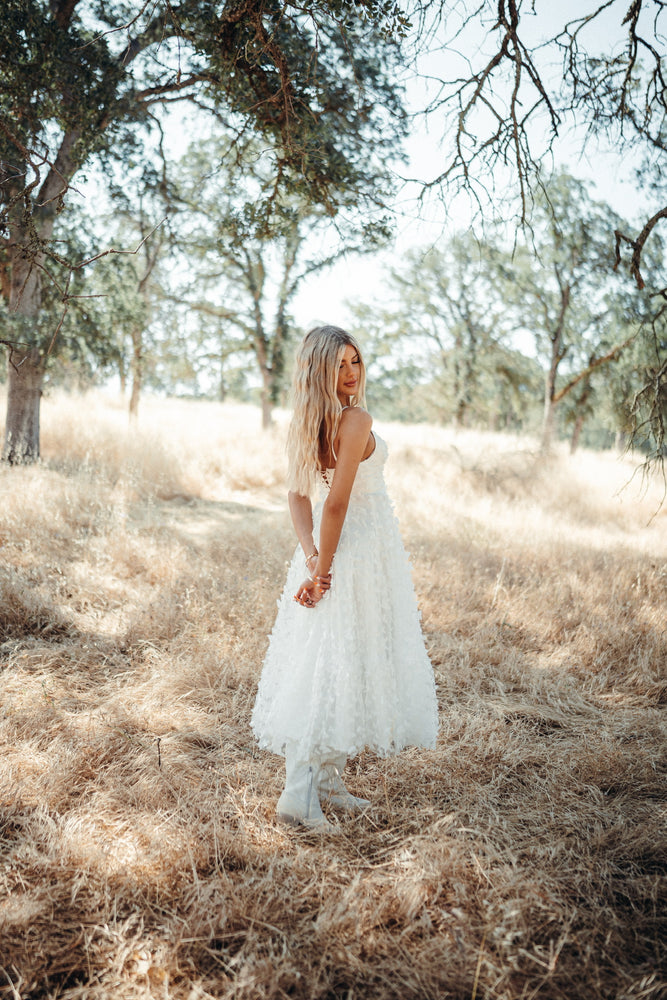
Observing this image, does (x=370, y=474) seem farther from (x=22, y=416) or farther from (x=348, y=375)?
(x=22, y=416)

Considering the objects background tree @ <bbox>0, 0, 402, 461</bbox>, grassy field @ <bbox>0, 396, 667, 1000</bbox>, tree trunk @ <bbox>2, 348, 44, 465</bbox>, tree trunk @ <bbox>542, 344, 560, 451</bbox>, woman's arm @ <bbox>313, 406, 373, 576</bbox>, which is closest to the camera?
grassy field @ <bbox>0, 396, 667, 1000</bbox>

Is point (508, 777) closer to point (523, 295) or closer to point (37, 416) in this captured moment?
point (37, 416)

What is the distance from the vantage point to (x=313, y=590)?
231 cm

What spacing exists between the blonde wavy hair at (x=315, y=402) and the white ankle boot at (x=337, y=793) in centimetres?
123

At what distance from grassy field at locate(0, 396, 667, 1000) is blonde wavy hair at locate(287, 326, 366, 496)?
59.6 inches

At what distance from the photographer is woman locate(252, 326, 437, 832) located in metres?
2.28

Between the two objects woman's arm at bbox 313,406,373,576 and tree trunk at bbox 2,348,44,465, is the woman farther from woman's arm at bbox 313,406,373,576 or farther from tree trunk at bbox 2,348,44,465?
tree trunk at bbox 2,348,44,465

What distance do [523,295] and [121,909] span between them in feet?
50.0

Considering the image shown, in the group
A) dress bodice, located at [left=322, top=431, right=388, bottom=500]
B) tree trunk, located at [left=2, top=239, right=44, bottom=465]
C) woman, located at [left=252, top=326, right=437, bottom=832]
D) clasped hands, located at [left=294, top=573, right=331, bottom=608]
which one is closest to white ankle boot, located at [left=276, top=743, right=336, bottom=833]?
woman, located at [left=252, top=326, right=437, bottom=832]

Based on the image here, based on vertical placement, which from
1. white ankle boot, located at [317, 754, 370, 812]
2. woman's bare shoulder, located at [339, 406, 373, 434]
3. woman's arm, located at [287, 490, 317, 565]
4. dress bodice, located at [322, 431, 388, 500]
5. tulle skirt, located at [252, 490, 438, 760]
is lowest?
white ankle boot, located at [317, 754, 370, 812]

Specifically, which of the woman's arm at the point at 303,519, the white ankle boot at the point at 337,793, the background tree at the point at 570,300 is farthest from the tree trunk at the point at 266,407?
the white ankle boot at the point at 337,793

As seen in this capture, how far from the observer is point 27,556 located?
4.98 m

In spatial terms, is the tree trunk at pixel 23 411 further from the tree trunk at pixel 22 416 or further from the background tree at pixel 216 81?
the background tree at pixel 216 81

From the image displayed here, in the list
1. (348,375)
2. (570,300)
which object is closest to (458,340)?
(570,300)
